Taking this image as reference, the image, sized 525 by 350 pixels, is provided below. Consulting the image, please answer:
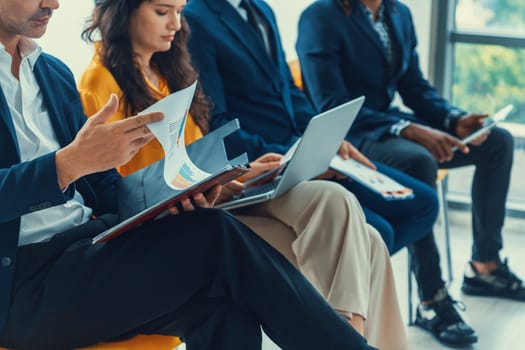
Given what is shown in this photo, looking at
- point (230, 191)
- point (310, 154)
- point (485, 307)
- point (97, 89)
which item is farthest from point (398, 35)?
point (97, 89)

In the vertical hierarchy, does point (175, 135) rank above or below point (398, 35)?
above

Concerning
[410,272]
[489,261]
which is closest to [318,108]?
[410,272]

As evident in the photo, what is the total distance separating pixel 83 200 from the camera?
78.6 inches

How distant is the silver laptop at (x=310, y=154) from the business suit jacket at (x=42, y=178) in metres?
0.30

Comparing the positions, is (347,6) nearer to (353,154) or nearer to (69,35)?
(353,154)

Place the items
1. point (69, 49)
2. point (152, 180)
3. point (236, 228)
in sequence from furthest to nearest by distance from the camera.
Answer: point (69, 49)
point (152, 180)
point (236, 228)

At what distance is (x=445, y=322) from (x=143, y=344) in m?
1.42

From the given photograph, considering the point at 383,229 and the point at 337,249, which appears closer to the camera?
the point at 337,249

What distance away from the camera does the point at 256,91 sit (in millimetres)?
2740

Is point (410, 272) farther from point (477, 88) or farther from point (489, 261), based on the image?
point (477, 88)

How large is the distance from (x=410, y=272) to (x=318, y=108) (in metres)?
0.63

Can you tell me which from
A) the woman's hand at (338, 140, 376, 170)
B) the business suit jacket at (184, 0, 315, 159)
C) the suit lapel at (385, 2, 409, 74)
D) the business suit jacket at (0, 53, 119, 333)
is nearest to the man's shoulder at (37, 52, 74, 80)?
the business suit jacket at (0, 53, 119, 333)

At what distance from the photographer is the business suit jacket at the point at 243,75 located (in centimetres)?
262

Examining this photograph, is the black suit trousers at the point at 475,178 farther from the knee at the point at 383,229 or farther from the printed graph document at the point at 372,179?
the knee at the point at 383,229
